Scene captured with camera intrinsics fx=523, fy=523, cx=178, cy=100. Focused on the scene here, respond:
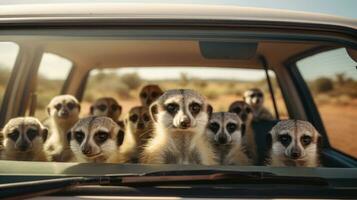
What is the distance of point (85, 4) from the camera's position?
8.61ft

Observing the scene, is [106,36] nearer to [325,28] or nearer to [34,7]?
[34,7]

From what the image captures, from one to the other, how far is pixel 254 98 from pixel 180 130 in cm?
474

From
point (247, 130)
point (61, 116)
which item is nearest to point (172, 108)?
point (247, 130)

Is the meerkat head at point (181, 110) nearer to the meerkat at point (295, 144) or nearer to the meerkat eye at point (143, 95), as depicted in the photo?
the meerkat at point (295, 144)

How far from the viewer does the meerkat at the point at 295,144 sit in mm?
3734

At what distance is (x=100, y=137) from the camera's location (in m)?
3.81

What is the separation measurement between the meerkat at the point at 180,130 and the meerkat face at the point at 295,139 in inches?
20.6

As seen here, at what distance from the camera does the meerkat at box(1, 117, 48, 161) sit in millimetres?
3951

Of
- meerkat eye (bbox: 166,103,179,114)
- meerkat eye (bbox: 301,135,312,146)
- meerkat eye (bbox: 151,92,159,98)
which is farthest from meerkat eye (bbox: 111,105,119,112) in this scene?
meerkat eye (bbox: 301,135,312,146)

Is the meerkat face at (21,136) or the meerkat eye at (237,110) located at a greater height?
the meerkat eye at (237,110)

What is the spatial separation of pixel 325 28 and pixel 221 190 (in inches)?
36.8

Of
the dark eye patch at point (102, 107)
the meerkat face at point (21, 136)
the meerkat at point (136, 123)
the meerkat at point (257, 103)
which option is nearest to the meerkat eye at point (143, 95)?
the dark eye patch at point (102, 107)

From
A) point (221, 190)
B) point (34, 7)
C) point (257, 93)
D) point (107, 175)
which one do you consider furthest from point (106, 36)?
point (257, 93)

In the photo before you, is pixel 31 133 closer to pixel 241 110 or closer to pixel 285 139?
pixel 285 139
